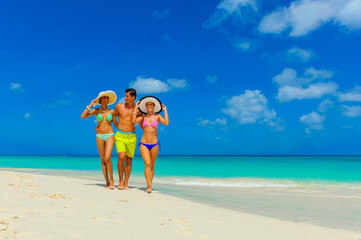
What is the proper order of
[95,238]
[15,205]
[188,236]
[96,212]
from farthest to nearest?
[96,212] → [15,205] → [188,236] → [95,238]

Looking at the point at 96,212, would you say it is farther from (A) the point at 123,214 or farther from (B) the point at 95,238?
(B) the point at 95,238

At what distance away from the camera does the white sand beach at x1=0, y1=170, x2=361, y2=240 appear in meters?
3.39

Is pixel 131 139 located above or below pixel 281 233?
above

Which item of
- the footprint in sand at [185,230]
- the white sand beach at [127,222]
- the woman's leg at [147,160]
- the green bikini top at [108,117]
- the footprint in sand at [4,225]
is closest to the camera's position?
the footprint in sand at [4,225]

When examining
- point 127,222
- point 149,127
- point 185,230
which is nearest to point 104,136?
point 149,127

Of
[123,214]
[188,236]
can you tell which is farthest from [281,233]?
[123,214]

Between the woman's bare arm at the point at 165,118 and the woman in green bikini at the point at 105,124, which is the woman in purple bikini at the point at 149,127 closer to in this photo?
the woman's bare arm at the point at 165,118

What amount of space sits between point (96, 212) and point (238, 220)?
2260 mm

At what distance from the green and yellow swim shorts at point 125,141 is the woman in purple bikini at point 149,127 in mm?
261

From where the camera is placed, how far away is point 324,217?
573cm

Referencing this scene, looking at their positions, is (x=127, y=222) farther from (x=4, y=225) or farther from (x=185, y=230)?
(x=4, y=225)

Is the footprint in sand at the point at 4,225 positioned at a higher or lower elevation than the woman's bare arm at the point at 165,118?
lower

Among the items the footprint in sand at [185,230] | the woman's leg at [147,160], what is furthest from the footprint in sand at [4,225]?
the woman's leg at [147,160]

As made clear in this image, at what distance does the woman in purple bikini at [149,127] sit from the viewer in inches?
298
